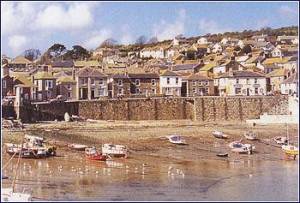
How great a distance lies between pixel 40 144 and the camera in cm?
1975

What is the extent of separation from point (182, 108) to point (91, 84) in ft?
17.3

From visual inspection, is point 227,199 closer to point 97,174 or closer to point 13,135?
point 97,174

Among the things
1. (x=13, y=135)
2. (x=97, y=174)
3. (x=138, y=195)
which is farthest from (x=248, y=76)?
(x=138, y=195)

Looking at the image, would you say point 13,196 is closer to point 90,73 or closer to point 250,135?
point 250,135

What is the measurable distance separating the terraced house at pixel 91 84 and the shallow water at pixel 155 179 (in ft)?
42.5

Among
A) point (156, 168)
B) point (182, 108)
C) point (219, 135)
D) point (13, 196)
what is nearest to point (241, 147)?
point (219, 135)

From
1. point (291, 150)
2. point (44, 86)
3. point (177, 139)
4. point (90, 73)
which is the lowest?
point (291, 150)

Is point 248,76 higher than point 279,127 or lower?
higher

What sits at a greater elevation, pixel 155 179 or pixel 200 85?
pixel 200 85

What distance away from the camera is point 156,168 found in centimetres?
1798

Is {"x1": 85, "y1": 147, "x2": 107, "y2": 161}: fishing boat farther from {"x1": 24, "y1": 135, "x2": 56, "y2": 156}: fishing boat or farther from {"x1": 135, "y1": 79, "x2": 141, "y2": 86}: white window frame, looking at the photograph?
{"x1": 135, "y1": 79, "x2": 141, "y2": 86}: white window frame

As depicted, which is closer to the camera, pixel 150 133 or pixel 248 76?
pixel 150 133

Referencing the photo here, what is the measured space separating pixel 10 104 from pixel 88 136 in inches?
208

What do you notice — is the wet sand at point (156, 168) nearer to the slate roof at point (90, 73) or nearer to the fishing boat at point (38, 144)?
the fishing boat at point (38, 144)
